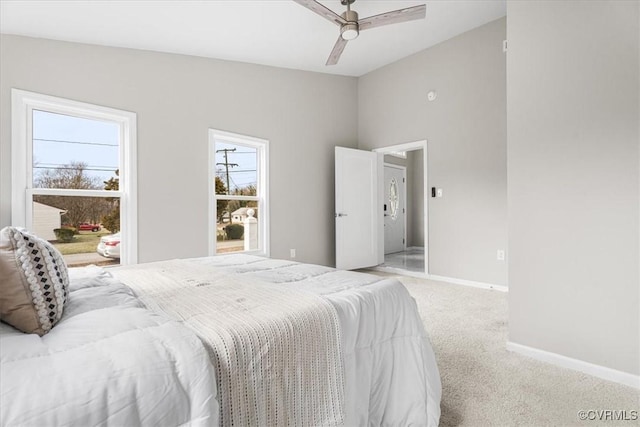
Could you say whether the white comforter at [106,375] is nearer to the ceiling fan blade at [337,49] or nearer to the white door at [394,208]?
the ceiling fan blade at [337,49]

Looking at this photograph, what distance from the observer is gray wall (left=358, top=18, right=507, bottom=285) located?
4027 millimetres

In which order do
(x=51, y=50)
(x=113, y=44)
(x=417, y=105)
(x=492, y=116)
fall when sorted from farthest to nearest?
(x=417, y=105) < (x=492, y=116) < (x=113, y=44) < (x=51, y=50)

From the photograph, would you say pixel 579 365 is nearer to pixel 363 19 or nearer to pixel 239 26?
pixel 363 19

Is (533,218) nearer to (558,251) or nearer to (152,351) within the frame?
(558,251)

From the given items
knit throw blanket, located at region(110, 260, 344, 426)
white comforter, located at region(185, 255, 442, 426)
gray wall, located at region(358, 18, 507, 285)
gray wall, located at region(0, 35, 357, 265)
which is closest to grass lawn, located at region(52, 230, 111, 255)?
gray wall, located at region(0, 35, 357, 265)

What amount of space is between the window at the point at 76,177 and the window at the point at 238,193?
35.0 inches

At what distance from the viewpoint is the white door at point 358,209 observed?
5.00 m

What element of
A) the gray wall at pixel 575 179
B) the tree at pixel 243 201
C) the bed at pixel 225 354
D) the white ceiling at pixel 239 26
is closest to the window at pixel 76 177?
the white ceiling at pixel 239 26

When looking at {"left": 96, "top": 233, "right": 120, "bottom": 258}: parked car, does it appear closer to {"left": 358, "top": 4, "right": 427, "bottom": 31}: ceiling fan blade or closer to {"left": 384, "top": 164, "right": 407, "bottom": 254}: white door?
{"left": 358, "top": 4, "right": 427, "bottom": 31}: ceiling fan blade

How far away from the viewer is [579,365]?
2027 millimetres

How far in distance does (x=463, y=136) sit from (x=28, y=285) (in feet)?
14.7

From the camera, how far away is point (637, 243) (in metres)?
1.83

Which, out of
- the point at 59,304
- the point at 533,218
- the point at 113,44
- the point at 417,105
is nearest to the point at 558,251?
the point at 533,218

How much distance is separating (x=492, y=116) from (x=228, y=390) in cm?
426
